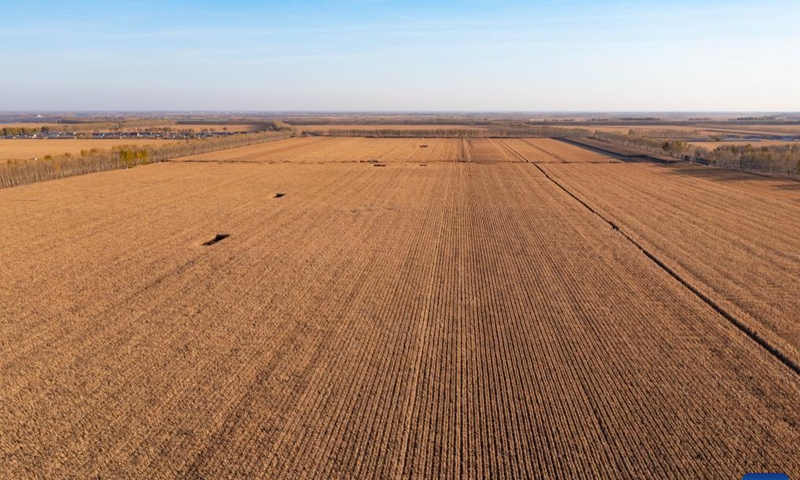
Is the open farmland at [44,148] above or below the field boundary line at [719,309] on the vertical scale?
above

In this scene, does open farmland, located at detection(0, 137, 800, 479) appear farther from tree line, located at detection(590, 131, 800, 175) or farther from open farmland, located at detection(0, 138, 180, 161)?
open farmland, located at detection(0, 138, 180, 161)

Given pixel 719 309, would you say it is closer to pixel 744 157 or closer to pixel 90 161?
pixel 744 157

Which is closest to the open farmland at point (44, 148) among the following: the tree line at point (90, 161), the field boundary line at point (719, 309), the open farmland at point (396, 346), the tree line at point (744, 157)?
the tree line at point (90, 161)

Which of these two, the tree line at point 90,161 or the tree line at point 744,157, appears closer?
the tree line at point 90,161

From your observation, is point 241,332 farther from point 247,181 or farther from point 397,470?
point 247,181

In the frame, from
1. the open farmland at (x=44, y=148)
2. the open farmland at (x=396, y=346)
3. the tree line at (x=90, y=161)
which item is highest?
the tree line at (x=90, y=161)

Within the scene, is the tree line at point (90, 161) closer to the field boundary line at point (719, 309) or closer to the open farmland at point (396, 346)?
the open farmland at point (396, 346)

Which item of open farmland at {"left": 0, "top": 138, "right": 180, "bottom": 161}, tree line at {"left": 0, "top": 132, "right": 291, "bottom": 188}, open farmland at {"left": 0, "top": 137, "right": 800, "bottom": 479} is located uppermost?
tree line at {"left": 0, "top": 132, "right": 291, "bottom": 188}

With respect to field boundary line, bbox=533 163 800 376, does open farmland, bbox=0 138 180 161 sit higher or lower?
higher

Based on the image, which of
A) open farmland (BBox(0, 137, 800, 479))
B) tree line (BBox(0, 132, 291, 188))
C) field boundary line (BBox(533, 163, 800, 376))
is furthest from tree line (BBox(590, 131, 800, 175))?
tree line (BBox(0, 132, 291, 188))

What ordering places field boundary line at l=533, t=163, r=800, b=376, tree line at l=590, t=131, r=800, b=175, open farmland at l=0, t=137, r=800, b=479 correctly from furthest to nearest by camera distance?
tree line at l=590, t=131, r=800, b=175
field boundary line at l=533, t=163, r=800, b=376
open farmland at l=0, t=137, r=800, b=479
